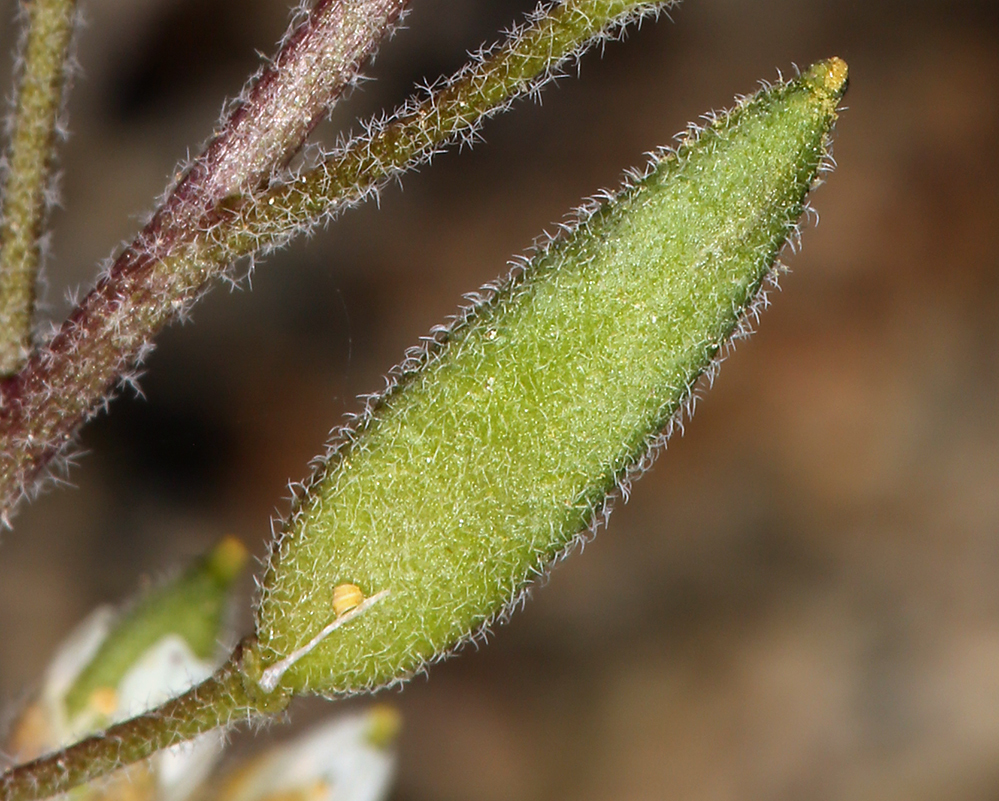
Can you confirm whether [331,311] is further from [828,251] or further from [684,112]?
[828,251]

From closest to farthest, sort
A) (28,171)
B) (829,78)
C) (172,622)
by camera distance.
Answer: (829,78) → (28,171) → (172,622)

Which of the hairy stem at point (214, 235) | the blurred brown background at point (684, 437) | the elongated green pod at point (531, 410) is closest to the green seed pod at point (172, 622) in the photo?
the hairy stem at point (214, 235)

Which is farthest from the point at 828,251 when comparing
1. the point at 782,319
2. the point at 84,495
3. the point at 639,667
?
the point at 84,495

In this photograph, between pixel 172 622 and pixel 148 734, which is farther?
pixel 172 622

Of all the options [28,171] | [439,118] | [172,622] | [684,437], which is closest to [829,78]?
[439,118]

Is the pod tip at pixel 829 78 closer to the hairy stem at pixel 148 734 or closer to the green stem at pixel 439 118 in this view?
the green stem at pixel 439 118

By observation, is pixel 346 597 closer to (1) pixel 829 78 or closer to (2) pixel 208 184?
(2) pixel 208 184

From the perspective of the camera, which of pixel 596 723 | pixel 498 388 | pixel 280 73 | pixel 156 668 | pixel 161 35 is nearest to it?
pixel 498 388
